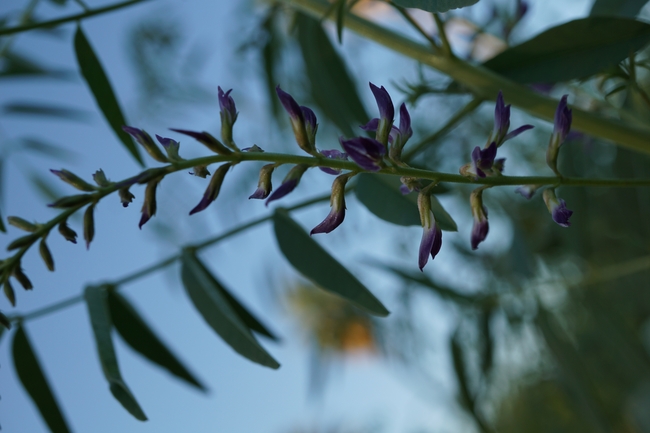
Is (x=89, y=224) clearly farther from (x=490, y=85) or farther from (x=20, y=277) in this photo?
(x=490, y=85)

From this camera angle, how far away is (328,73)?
2.01ft

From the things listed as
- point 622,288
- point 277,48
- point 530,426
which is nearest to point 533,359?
point 530,426

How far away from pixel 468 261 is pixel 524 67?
0.79m

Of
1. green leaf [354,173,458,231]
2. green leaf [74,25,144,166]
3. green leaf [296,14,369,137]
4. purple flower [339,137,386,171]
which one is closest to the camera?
purple flower [339,137,386,171]

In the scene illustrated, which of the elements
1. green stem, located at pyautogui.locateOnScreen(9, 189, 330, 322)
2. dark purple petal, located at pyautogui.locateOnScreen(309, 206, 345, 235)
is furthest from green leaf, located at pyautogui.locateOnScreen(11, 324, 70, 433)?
dark purple petal, located at pyautogui.locateOnScreen(309, 206, 345, 235)

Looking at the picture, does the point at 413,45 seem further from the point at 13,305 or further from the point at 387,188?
the point at 13,305

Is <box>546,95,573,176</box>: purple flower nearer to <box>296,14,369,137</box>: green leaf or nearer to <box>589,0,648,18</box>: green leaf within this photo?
<box>589,0,648,18</box>: green leaf

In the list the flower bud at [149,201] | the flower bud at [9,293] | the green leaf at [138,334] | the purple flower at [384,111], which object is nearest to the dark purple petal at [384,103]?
the purple flower at [384,111]

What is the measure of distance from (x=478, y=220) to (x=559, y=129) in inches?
2.2

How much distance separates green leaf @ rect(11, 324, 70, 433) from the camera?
466 millimetres

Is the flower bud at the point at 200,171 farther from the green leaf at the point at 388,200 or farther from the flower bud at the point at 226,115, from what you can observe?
the green leaf at the point at 388,200

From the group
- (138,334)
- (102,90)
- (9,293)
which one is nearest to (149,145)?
(9,293)

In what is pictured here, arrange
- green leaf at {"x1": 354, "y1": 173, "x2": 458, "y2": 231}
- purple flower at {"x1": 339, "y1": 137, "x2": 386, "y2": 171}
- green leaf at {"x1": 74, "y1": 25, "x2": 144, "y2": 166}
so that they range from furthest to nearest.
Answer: green leaf at {"x1": 74, "y1": 25, "x2": 144, "y2": 166} < green leaf at {"x1": 354, "y1": 173, "x2": 458, "y2": 231} < purple flower at {"x1": 339, "y1": 137, "x2": 386, "y2": 171}

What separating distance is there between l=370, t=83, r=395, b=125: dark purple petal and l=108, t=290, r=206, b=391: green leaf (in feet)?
1.17
